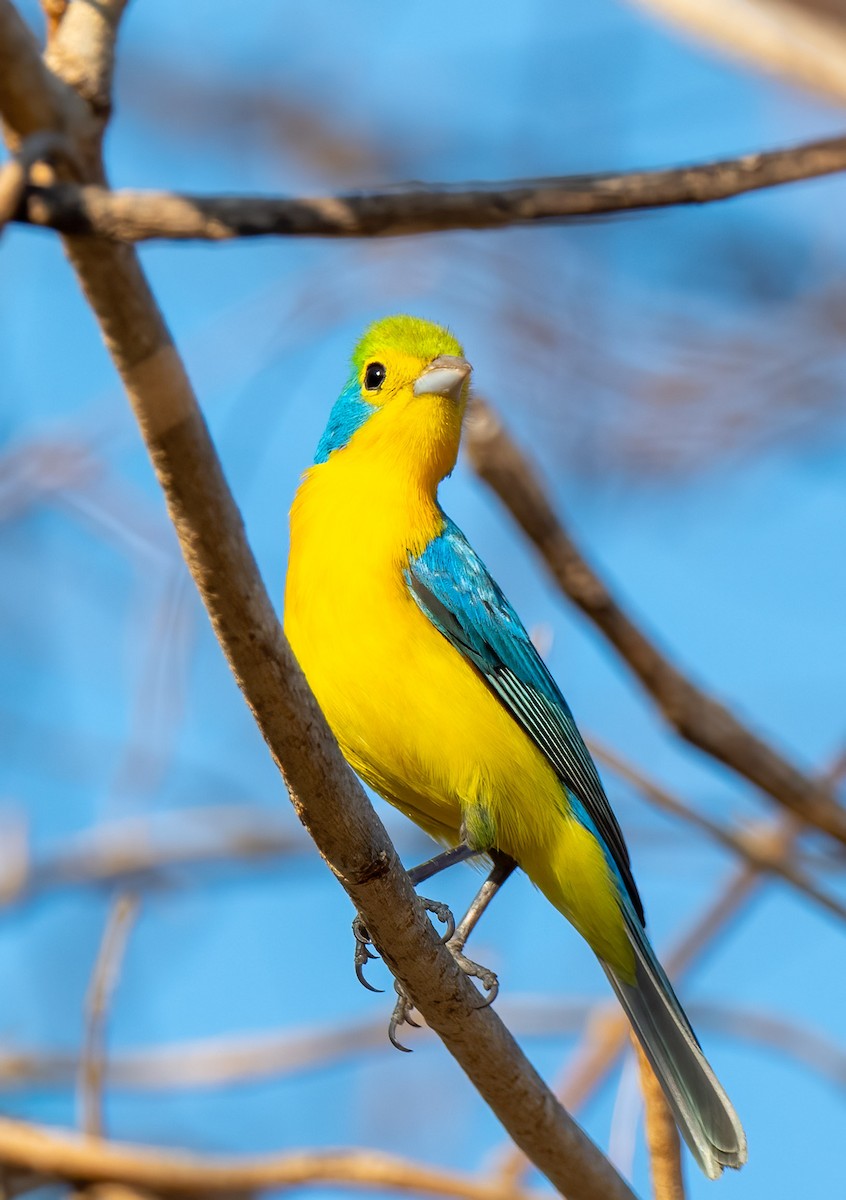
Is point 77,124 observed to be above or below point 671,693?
below

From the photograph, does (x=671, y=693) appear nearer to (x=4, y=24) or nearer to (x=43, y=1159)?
(x=43, y=1159)

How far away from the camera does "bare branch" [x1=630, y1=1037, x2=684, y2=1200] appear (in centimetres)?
283

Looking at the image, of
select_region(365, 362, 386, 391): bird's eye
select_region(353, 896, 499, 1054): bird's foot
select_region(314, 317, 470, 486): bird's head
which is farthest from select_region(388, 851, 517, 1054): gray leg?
select_region(365, 362, 386, 391): bird's eye

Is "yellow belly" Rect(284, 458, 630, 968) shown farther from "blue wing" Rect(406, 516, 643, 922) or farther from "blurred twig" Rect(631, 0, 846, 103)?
"blurred twig" Rect(631, 0, 846, 103)

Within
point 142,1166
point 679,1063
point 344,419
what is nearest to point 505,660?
point 344,419

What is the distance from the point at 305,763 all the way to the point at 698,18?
11.5 ft

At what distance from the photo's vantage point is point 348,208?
148 centimetres

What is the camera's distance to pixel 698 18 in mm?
4551

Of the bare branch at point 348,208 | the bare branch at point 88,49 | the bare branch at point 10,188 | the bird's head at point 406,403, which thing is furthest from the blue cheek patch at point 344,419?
the bare branch at point 10,188

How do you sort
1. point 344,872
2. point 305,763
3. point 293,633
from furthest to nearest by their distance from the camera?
point 293,633, point 344,872, point 305,763

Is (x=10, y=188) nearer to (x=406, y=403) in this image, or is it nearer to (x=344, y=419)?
(x=406, y=403)

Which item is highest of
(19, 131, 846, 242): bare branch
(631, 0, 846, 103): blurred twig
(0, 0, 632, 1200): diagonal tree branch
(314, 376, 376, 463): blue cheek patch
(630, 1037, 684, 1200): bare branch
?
(631, 0, 846, 103): blurred twig

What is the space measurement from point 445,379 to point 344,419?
0.44 metres

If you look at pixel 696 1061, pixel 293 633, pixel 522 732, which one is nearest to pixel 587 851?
pixel 522 732
